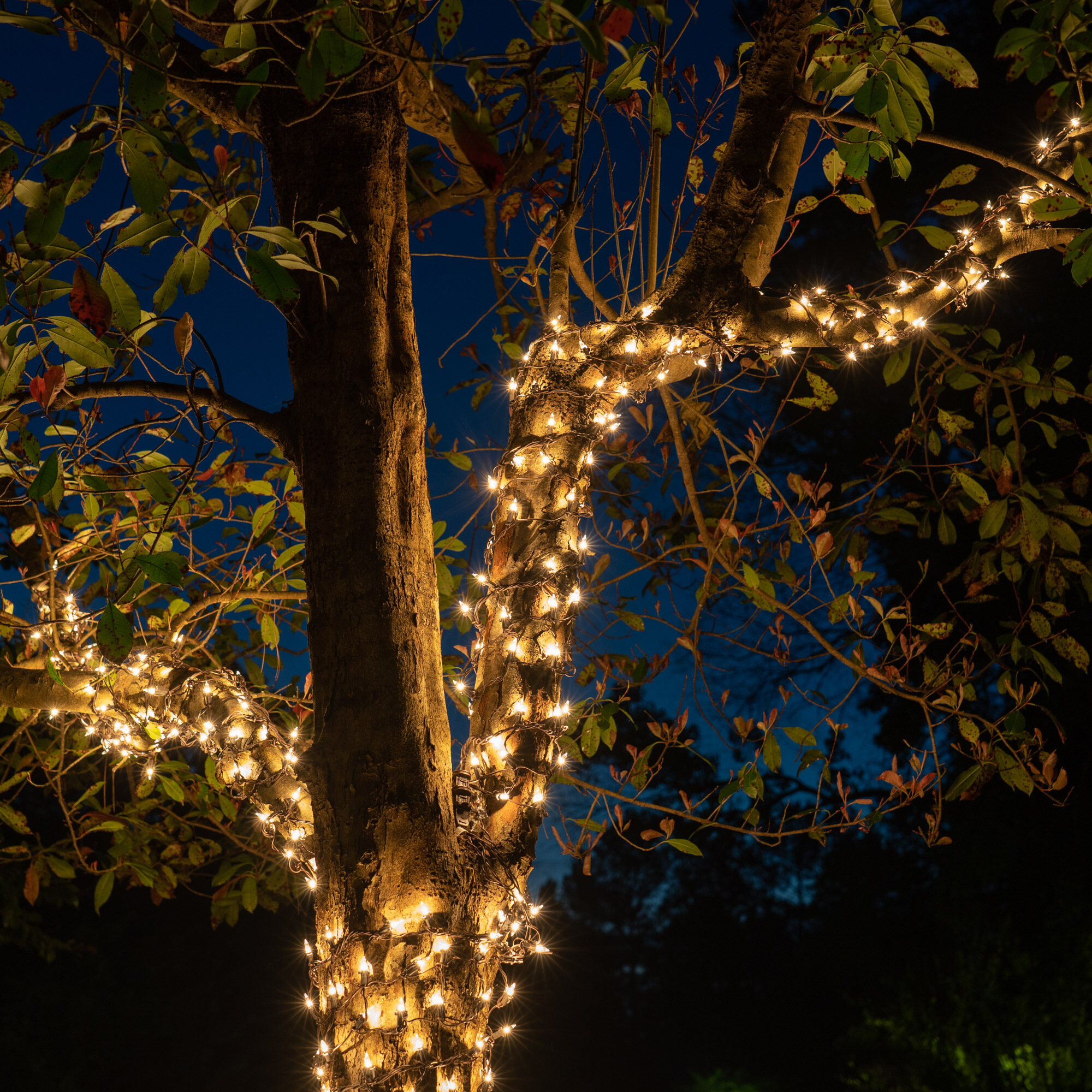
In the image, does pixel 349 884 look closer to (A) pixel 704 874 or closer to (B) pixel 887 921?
(B) pixel 887 921

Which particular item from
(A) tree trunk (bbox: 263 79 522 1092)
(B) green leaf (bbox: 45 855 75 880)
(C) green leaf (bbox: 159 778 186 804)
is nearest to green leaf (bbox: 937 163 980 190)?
(A) tree trunk (bbox: 263 79 522 1092)

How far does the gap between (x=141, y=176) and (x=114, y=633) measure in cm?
54

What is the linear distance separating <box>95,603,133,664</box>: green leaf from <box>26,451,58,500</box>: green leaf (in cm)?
15

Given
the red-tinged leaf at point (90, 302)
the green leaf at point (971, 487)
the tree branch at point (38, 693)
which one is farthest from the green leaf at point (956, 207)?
the tree branch at point (38, 693)

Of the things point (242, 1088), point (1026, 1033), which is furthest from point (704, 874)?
point (242, 1088)

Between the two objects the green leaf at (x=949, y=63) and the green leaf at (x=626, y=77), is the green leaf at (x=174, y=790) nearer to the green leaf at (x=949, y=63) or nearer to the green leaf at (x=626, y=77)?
the green leaf at (x=626, y=77)

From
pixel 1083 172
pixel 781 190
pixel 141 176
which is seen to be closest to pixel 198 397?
pixel 141 176

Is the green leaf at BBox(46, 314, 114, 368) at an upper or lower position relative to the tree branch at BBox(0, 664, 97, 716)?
upper

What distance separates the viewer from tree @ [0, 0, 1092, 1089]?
109 centimetres

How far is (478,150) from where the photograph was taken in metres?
0.88

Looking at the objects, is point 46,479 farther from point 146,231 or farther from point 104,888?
point 104,888

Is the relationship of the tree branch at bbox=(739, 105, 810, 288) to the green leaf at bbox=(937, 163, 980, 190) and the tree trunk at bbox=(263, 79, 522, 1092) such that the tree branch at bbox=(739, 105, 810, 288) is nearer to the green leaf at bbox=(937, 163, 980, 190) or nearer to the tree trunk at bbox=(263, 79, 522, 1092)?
the green leaf at bbox=(937, 163, 980, 190)

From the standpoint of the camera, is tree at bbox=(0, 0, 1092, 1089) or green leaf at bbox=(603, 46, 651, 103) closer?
tree at bbox=(0, 0, 1092, 1089)

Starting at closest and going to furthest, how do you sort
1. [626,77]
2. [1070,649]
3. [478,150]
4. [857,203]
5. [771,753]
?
[478,150] → [626,77] → [771,753] → [857,203] → [1070,649]
